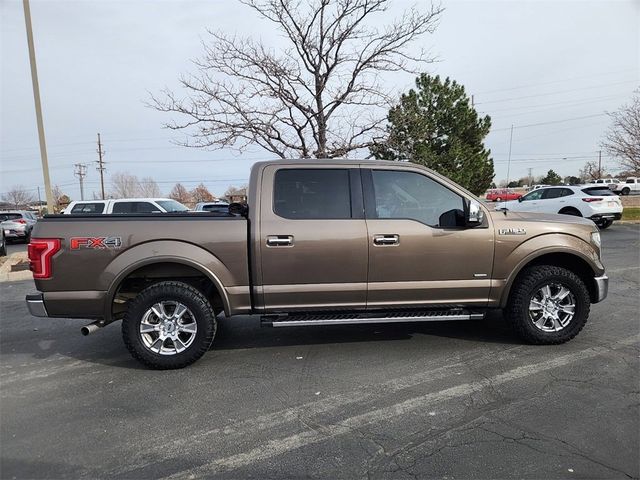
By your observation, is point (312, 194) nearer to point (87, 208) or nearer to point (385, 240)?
point (385, 240)

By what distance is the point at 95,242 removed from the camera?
3973 mm

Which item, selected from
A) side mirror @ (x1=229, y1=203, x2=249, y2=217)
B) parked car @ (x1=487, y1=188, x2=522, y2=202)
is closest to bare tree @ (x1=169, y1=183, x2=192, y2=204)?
parked car @ (x1=487, y1=188, x2=522, y2=202)

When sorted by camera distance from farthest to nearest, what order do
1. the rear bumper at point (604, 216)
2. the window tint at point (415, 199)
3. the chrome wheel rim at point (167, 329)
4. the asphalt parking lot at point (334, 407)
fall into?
the rear bumper at point (604, 216) < the window tint at point (415, 199) < the chrome wheel rim at point (167, 329) < the asphalt parking lot at point (334, 407)

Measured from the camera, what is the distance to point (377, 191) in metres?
4.43

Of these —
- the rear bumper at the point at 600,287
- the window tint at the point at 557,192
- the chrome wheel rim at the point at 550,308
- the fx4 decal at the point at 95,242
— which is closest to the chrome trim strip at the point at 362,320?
the chrome wheel rim at the point at 550,308

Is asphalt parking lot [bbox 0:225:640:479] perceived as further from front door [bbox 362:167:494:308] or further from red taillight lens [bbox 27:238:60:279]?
red taillight lens [bbox 27:238:60:279]

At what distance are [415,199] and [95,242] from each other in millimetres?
3143

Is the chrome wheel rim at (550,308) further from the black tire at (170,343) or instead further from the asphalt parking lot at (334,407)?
the black tire at (170,343)

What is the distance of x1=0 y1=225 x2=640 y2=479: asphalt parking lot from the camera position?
2.68 meters

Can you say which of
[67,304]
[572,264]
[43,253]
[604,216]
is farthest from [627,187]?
[43,253]

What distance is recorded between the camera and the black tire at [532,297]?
4477 mm

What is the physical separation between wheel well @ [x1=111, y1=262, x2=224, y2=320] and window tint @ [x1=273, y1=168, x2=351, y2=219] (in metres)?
1.08

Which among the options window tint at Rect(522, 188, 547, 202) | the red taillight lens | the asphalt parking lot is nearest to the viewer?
the asphalt parking lot

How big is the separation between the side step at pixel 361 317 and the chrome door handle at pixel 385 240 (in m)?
0.74
